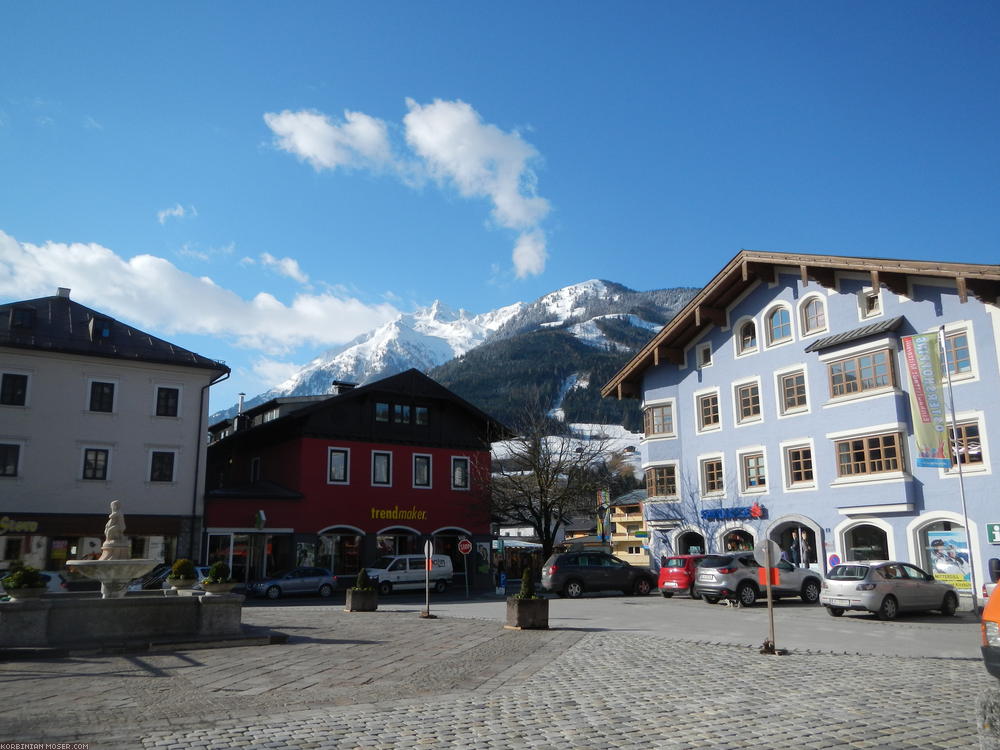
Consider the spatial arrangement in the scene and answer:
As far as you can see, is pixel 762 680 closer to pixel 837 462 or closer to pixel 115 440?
pixel 837 462

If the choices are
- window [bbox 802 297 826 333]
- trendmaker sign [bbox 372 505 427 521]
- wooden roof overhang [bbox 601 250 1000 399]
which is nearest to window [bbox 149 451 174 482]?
trendmaker sign [bbox 372 505 427 521]

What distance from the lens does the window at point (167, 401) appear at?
35.9 meters

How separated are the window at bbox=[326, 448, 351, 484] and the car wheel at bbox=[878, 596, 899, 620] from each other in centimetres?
2575

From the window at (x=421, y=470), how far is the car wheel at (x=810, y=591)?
822 inches

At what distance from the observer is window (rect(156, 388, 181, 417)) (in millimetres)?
35938

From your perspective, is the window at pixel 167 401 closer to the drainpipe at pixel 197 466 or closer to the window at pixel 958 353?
the drainpipe at pixel 197 466

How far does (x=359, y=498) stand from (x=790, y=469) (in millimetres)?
20341

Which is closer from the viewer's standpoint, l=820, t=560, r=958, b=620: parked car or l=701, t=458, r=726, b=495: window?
l=820, t=560, r=958, b=620: parked car

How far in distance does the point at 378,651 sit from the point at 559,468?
84.3 ft

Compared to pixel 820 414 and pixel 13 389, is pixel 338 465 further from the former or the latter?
pixel 820 414

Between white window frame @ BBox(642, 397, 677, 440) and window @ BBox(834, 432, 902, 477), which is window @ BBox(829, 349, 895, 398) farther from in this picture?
white window frame @ BBox(642, 397, 677, 440)

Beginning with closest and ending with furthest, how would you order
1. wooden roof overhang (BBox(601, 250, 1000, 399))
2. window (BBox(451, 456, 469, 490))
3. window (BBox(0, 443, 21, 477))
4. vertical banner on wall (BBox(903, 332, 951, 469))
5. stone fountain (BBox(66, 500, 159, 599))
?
stone fountain (BBox(66, 500, 159, 599)), wooden roof overhang (BBox(601, 250, 1000, 399)), vertical banner on wall (BBox(903, 332, 951, 469)), window (BBox(0, 443, 21, 477)), window (BBox(451, 456, 469, 490))

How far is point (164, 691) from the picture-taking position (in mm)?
10398

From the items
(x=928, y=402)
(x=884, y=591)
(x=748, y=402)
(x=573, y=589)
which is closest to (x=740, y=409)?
(x=748, y=402)
